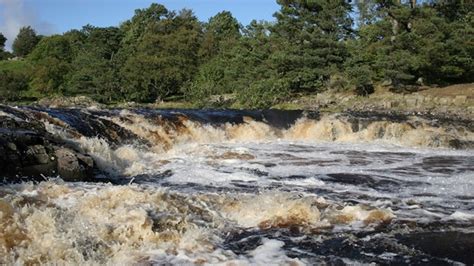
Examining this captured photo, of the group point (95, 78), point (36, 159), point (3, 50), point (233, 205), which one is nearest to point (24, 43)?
point (3, 50)

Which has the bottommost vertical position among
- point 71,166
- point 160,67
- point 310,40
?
point 71,166

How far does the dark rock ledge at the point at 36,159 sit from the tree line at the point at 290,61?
2443 centimetres

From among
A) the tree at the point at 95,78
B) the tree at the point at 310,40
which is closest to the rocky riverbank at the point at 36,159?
the tree at the point at 310,40

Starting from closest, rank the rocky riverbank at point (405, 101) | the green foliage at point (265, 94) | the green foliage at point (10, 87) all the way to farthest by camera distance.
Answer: the rocky riverbank at point (405, 101), the green foliage at point (265, 94), the green foliage at point (10, 87)

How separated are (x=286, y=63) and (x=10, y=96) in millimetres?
28444

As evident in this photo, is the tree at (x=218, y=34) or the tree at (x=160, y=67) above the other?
the tree at (x=218, y=34)

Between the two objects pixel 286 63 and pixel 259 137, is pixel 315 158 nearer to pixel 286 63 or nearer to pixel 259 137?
pixel 259 137

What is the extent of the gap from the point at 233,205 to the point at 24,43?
95.8 meters

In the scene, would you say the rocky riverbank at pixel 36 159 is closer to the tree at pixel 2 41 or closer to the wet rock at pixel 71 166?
the wet rock at pixel 71 166

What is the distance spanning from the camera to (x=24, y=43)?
94438 mm

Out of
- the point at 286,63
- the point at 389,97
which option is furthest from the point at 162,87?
the point at 389,97

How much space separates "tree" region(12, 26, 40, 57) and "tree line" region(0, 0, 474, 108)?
132ft

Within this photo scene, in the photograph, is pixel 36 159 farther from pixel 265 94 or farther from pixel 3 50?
pixel 3 50

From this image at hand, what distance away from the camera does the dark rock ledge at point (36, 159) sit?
10359 mm
